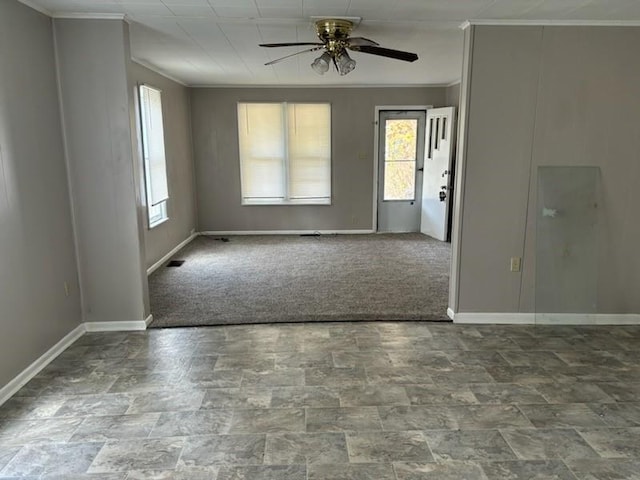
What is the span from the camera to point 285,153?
6977 millimetres

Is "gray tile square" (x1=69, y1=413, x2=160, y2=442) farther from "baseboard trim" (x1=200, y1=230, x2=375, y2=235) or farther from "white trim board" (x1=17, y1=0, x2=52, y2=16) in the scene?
"baseboard trim" (x1=200, y1=230, x2=375, y2=235)

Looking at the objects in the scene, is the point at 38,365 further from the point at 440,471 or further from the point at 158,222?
the point at 158,222

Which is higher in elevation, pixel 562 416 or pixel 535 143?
pixel 535 143

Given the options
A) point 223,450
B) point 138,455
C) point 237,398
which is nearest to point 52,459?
point 138,455

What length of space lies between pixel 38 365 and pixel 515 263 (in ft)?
11.6

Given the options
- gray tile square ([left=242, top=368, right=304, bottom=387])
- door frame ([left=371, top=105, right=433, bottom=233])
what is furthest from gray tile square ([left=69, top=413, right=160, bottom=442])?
door frame ([left=371, top=105, right=433, bottom=233])

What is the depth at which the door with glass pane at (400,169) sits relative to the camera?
6.97 m

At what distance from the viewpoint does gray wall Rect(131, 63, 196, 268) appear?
5270 millimetres

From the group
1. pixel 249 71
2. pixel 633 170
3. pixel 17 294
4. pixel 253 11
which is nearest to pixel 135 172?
pixel 17 294

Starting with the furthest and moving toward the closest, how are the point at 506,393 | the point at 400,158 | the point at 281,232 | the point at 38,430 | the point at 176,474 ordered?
the point at 281,232 → the point at 400,158 → the point at 506,393 → the point at 38,430 → the point at 176,474

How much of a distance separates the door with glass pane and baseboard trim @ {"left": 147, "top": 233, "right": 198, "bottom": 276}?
299cm

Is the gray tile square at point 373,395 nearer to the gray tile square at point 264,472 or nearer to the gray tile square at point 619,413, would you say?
the gray tile square at point 264,472

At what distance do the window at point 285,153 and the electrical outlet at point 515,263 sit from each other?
3886mm

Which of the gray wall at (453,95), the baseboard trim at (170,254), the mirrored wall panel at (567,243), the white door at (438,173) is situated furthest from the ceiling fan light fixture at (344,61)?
the gray wall at (453,95)
